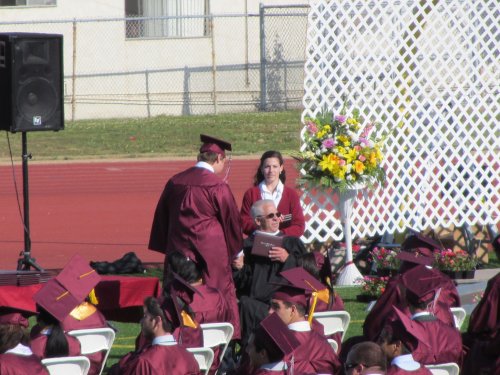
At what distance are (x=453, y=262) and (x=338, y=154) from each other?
172cm

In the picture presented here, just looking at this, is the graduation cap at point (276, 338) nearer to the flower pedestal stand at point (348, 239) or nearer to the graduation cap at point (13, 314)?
the graduation cap at point (13, 314)

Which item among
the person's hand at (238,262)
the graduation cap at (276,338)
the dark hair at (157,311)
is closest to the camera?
the graduation cap at (276,338)

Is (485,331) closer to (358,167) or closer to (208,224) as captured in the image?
(208,224)

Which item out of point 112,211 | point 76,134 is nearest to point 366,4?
point 112,211

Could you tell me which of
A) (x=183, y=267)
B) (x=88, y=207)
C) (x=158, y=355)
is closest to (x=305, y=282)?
(x=183, y=267)

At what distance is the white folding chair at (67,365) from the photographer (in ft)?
21.6

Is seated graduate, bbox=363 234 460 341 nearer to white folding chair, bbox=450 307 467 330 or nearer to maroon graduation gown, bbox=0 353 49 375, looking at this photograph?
white folding chair, bbox=450 307 467 330

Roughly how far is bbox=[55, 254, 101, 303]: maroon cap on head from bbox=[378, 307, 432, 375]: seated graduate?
1.98m

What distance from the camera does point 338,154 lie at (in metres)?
12.2

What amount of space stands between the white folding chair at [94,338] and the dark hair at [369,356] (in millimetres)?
2064

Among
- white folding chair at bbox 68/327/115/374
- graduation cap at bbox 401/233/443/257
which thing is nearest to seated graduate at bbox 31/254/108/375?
white folding chair at bbox 68/327/115/374

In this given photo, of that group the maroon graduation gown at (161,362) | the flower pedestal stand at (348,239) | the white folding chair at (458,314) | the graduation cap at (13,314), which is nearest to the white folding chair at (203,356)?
the maroon graduation gown at (161,362)

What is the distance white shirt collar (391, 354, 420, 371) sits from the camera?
641 cm

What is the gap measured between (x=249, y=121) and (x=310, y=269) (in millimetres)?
20051
